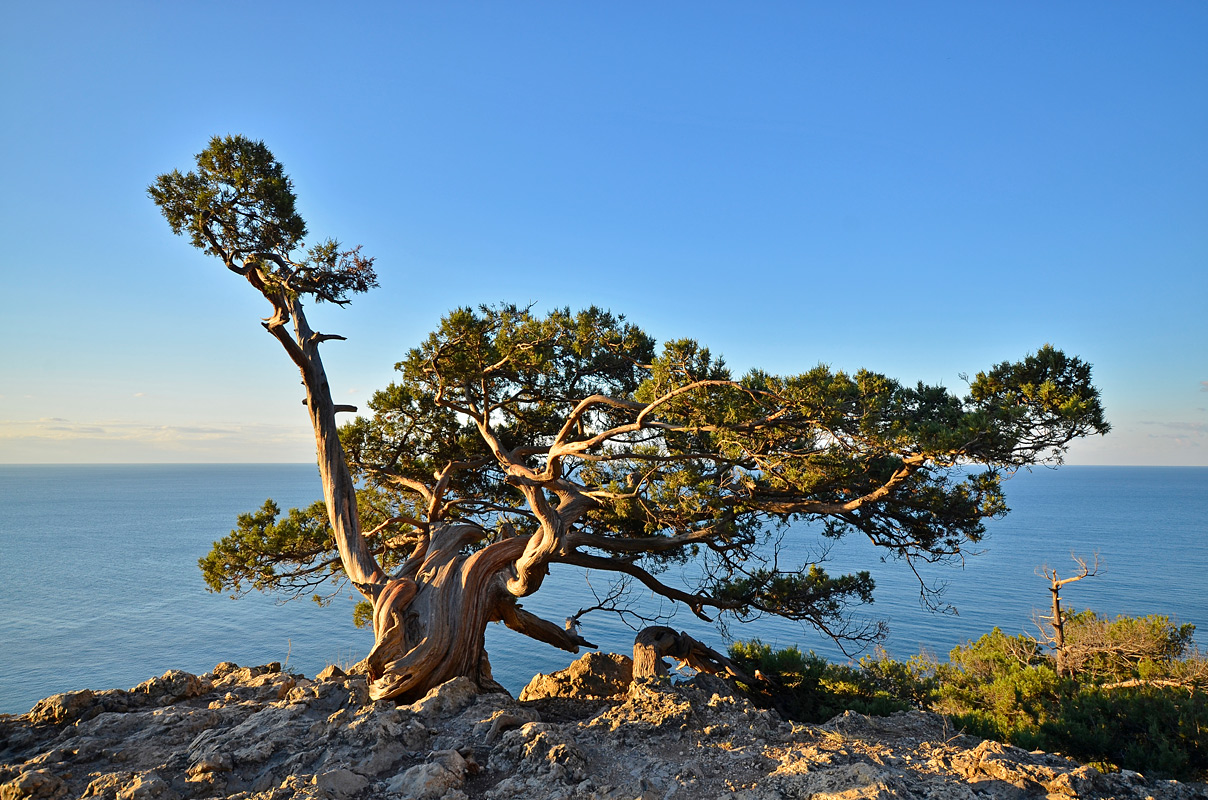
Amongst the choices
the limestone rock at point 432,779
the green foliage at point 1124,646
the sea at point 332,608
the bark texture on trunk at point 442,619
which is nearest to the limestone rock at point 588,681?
the bark texture on trunk at point 442,619

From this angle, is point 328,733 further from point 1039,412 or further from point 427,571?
point 1039,412

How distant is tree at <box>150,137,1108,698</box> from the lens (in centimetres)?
584

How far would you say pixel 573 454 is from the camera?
21.4 ft

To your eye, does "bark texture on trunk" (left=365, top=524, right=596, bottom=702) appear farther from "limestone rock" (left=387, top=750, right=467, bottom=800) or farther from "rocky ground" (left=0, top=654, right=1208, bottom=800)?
"limestone rock" (left=387, top=750, right=467, bottom=800)

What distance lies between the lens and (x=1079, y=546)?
4538 cm

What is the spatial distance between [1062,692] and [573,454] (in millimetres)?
5807

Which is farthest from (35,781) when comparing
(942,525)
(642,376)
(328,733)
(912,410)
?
(942,525)

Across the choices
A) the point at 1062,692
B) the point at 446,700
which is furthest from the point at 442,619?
the point at 1062,692

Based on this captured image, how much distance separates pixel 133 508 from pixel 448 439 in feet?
311

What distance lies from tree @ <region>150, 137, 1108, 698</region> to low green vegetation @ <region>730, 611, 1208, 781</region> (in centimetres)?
97

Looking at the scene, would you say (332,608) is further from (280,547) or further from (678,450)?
(678,450)

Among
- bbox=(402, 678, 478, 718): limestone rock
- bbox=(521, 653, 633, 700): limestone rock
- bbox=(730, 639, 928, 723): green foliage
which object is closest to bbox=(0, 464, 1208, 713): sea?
bbox=(730, 639, 928, 723): green foliage

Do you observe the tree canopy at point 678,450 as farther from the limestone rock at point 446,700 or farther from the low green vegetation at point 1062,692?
the limestone rock at point 446,700

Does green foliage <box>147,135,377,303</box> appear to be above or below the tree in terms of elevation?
above
